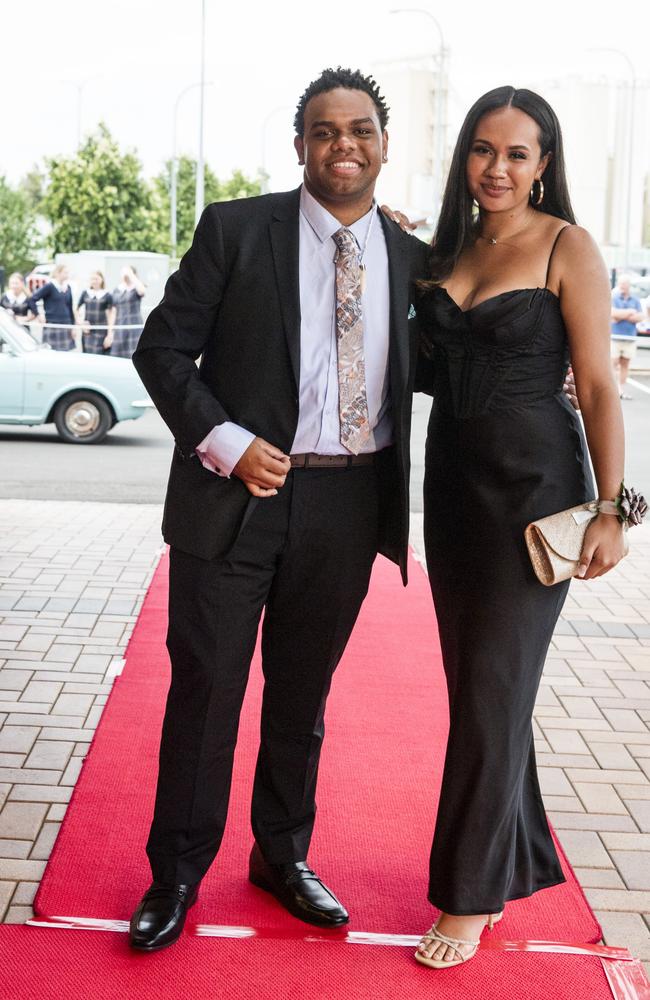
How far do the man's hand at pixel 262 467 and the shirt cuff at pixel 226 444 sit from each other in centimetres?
1

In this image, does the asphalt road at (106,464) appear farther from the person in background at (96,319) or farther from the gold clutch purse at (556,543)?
the gold clutch purse at (556,543)

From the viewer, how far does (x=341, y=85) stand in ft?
9.34

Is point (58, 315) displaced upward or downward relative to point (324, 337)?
upward

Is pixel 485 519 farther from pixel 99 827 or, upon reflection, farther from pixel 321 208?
pixel 99 827

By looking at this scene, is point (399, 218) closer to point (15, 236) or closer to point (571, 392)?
point (571, 392)

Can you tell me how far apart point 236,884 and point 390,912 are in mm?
427

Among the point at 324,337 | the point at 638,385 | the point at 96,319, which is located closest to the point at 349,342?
the point at 324,337

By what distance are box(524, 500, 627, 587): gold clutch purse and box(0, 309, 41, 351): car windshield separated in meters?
10.3

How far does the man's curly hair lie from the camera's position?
286 cm

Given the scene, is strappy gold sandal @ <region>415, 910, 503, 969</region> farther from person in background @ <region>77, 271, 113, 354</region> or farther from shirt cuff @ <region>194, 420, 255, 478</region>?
person in background @ <region>77, 271, 113, 354</region>

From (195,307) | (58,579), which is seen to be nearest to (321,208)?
(195,307)

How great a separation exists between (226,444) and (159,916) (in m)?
1.16

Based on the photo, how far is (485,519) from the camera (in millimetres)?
2865

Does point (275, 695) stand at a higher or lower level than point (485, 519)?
lower
